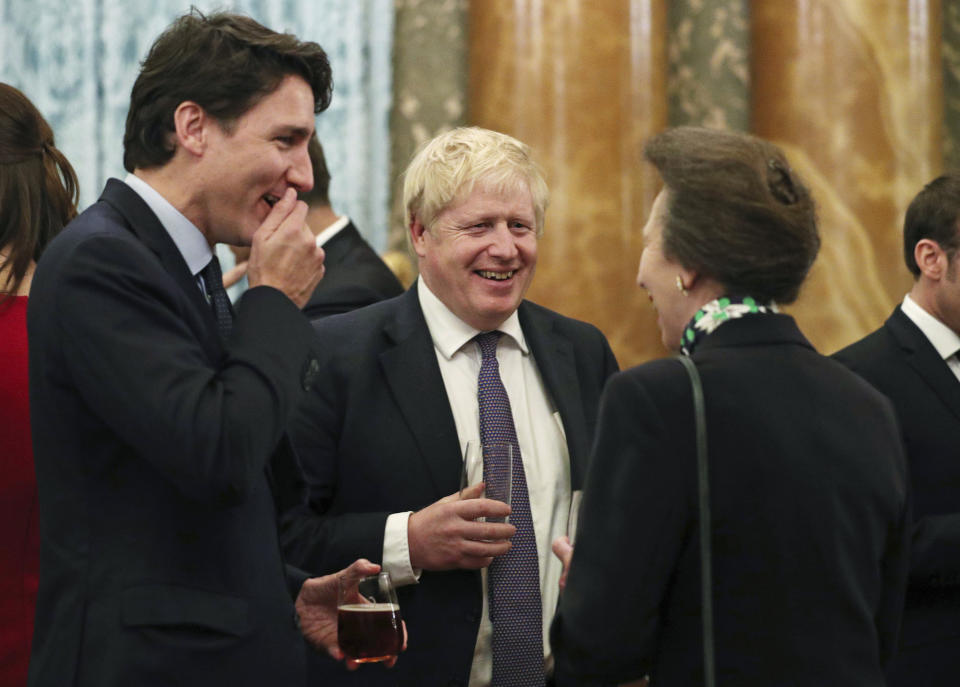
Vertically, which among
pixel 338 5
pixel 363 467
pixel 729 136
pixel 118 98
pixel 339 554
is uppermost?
pixel 338 5

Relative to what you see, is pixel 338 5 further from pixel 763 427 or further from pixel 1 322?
pixel 763 427

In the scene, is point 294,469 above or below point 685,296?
below

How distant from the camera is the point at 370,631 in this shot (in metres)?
2.08

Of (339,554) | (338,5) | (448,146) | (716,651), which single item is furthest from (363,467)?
(338,5)

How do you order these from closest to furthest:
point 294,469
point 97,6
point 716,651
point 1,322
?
point 716,651, point 294,469, point 1,322, point 97,6

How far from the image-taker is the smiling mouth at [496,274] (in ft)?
8.67

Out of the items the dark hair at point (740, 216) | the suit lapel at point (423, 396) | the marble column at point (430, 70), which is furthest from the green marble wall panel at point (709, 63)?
the dark hair at point (740, 216)

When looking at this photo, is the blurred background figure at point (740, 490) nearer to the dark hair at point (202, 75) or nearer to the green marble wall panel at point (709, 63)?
the dark hair at point (202, 75)

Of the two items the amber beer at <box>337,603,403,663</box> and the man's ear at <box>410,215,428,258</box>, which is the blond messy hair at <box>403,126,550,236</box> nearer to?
the man's ear at <box>410,215,428,258</box>

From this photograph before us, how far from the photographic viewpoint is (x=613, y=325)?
167 inches

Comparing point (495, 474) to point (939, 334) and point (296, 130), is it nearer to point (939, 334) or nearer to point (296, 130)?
point (296, 130)

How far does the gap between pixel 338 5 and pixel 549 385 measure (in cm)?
295

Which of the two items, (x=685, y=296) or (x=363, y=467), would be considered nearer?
(x=685, y=296)

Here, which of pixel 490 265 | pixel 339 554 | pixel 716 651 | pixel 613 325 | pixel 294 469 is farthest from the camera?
pixel 613 325
